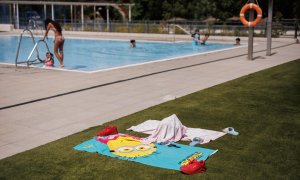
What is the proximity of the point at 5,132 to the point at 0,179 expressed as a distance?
203 cm

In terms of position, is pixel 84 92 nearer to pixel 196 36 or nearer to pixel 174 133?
pixel 174 133

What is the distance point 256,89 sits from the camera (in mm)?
10211

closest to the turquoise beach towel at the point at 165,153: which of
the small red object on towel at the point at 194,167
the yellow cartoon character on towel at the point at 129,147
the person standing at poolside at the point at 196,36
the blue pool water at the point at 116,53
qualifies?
the yellow cartoon character on towel at the point at 129,147

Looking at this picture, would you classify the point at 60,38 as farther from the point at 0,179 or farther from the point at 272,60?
the point at 0,179

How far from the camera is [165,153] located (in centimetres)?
561

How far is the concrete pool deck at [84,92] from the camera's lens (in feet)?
22.4

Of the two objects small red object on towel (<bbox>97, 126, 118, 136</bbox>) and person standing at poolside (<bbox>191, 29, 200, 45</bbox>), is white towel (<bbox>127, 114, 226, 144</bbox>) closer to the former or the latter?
small red object on towel (<bbox>97, 126, 118, 136</bbox>)

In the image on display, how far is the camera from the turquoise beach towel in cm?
522

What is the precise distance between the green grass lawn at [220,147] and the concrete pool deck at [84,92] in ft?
1.60

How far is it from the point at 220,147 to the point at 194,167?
112 cm

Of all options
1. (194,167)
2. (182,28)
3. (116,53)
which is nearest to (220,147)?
(194,167)

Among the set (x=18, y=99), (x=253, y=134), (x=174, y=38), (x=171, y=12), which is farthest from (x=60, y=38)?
(x=171, y=12)

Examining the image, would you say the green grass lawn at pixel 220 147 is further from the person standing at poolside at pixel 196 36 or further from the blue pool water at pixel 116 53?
the person standing at poolside at pixel 196 36

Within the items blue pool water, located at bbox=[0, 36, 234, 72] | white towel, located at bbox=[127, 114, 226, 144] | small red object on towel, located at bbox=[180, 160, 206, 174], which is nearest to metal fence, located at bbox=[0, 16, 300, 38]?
blue pool water, located at bbox=[0, 36, 234, 72]
